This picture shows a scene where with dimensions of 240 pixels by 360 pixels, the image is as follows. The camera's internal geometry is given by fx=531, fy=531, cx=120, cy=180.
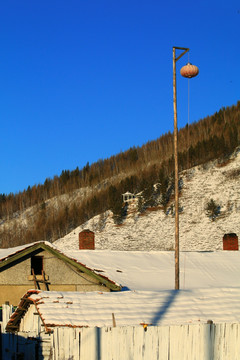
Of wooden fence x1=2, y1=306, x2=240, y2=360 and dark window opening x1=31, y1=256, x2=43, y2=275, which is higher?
dark window opening x1=31, y1=256, x2=43, y2=275

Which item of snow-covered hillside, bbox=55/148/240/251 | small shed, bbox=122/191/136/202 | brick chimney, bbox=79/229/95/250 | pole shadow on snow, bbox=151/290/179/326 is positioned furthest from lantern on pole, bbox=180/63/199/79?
small shed, bbox=122/191/136/202

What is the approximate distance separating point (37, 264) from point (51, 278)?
3.80 feet

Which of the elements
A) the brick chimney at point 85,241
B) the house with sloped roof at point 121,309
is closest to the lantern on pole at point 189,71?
the house with sloped roof at point 121,309

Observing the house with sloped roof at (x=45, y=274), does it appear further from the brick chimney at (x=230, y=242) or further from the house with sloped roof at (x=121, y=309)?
the brick chimney at (x=230, y=242)

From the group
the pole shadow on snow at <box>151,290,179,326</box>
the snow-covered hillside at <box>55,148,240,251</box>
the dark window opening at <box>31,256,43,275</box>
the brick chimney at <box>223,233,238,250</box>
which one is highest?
the snow-covered hillside at <box>55,148,240,251</box>

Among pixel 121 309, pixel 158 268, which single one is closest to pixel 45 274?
pixel 158 268

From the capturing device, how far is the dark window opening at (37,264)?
22.9 meters

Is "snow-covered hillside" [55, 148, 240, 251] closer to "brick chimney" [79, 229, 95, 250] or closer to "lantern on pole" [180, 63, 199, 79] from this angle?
"brick chimney" [79, 229, 95, 250]

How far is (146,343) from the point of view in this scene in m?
11.3

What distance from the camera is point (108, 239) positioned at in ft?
264

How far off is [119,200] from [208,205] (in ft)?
64.1

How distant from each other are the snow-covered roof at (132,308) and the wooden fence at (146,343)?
113 cm

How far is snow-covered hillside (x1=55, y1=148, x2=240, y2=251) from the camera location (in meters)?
76.1

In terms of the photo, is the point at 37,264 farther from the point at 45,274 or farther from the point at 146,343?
the point at 146,343
